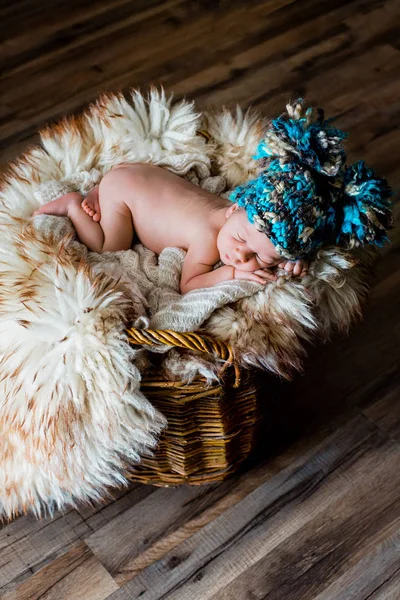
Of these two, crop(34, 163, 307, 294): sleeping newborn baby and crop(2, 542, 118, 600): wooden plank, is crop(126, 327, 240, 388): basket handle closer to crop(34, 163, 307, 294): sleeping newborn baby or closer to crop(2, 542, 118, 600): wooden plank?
crop(34, 163, 307, 294): sleeping newborn baby

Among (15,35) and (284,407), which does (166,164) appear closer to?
(284,407)

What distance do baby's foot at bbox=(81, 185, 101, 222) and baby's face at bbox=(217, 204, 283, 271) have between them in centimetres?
26

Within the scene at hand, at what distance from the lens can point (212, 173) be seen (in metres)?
1.36

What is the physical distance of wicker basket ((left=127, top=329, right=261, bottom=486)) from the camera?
0.95 meters

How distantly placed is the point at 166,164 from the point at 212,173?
10 centimetres

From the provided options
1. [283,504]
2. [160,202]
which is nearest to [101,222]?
[160,202]

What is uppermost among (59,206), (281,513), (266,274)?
(59,206)

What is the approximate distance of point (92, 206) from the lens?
1.27 m

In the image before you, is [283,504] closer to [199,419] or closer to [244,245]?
[199,419]

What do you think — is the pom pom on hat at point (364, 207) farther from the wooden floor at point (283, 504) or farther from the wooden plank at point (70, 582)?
the wooden plank at point (70, 582)

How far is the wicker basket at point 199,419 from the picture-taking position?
95 cm

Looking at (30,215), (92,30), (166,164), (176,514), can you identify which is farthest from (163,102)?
(92,30)

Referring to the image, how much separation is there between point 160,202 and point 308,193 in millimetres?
354

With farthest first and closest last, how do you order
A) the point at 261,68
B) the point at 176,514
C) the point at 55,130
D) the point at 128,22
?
1. the point at 128,22
2. the point at 261,68
3. the point at 55,130
4. the point at 176,514
